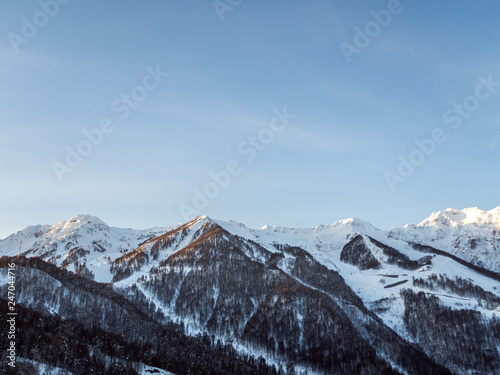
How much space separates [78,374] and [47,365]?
14.4 meters

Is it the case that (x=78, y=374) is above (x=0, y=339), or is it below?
below

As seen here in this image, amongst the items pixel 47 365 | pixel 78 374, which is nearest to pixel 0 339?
pixel 47 365

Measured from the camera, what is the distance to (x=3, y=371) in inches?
6919

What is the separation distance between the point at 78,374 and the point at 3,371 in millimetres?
33346

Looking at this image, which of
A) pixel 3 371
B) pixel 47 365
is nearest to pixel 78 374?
pixel 47 365

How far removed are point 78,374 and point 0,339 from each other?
3956 cm

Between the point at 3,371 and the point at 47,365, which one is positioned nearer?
the point at 3,371

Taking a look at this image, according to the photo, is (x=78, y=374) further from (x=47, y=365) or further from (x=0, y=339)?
(x=0, y=339)

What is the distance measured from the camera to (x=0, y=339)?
19925 cm

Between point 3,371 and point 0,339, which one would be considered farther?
point 0,339

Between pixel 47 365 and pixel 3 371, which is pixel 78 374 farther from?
pixel 3 371

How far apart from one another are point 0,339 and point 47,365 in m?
25.5
